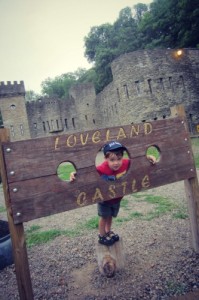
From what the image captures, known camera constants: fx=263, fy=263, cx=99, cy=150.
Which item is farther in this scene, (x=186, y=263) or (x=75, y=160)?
(x=186, y=263)

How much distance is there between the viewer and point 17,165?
78.5 inches

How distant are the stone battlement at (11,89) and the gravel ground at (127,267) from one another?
87.5ft

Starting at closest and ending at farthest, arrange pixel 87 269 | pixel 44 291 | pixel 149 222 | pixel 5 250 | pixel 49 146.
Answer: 1. pixel 49 146
2. pixel 44 291
3. pixel 87 269
4. pixel 5 250
5. pixel 149 222

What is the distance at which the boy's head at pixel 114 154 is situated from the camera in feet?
7.72

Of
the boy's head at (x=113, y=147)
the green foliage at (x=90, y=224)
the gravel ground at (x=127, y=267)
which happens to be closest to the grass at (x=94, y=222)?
the green foliage at (x=90, y=224)

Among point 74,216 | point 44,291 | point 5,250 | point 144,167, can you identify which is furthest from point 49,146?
point 74,216

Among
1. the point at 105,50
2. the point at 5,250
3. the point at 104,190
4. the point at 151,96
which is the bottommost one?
the point at 5,250

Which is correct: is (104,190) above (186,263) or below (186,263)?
above

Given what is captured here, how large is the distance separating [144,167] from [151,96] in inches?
722

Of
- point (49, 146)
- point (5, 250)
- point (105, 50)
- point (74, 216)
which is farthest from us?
point (105, 50)

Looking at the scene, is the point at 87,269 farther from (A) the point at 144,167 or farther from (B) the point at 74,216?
(B) the point at 74,216

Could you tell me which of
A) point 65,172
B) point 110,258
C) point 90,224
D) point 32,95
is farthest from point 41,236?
point 32,95

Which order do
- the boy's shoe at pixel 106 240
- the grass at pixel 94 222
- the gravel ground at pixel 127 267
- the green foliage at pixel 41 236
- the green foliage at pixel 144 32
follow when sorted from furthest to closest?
the green foliage at pixel 144 32
the grass at pixel 94 222
the green foliage at pixel 41 236
the boy's shoe at pixel 106 240
the gravel ground at pixel 127 267

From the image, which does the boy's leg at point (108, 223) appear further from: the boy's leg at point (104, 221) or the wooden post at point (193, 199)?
the wooden post at point (193, 199)
